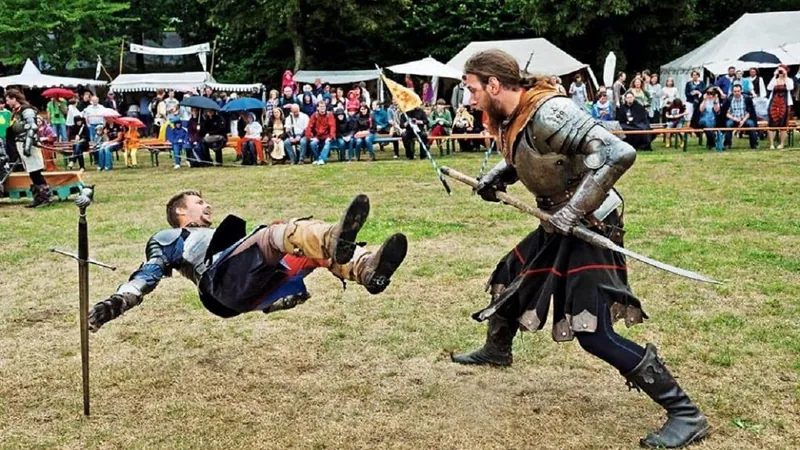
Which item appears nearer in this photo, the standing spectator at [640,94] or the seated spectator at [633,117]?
the seated spectator at [633,117]

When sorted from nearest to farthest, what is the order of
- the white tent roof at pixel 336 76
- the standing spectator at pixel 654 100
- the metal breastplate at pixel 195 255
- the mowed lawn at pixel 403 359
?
the mowed lawn at pixel 403 359 → the metal breastplate at pixel 195 255 → the standing spectator at pixel 654 100 → the white tent roof at pixel 336 76

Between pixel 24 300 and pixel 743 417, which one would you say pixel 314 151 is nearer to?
pixel 24 300

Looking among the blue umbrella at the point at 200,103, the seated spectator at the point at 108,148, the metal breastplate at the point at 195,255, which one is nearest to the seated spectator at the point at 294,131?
the blue umbrella at the point at 200,103

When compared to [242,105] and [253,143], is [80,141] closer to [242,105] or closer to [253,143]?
[242,105]

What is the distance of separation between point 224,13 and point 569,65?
536 inches

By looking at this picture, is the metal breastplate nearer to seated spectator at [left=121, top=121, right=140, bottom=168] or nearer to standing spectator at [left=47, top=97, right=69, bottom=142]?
seated spectator at [left=121, top=121, right=140, bottom=168]

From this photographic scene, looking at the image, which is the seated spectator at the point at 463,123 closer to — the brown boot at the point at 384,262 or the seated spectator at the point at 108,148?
the seated spectator at the point at 108,148

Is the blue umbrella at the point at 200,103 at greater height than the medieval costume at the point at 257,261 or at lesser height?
greater

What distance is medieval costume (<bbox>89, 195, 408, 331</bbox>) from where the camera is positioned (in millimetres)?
4117

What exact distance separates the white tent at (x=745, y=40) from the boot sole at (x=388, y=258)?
81.1ft

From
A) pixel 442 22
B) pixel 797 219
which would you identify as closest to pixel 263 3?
pixel 442 22

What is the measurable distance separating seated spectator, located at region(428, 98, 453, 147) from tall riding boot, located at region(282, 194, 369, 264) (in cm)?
1515

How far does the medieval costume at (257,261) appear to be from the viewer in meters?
4.12

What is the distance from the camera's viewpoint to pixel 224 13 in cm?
3347
